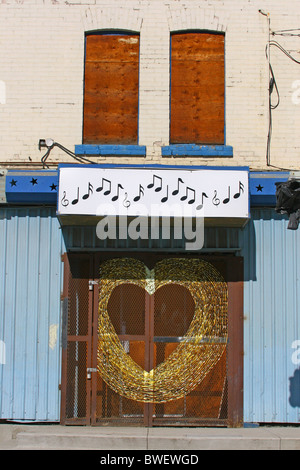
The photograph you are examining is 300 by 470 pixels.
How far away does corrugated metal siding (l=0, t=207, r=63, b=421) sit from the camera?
381 inches

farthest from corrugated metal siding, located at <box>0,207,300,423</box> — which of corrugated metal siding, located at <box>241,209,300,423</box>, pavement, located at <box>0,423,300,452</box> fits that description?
pavement, located at <box>0,423,300,452</box>

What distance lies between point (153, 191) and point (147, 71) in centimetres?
218

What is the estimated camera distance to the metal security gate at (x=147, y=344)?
381 inches

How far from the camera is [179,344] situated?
980cm

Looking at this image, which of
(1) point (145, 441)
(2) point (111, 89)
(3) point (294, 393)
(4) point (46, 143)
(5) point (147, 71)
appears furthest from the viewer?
(2) point (111, 89)

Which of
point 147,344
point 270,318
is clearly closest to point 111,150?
point 147,344

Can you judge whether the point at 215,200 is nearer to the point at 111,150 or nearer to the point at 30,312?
the point at 111,150

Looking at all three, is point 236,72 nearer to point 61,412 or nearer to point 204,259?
point 204,259

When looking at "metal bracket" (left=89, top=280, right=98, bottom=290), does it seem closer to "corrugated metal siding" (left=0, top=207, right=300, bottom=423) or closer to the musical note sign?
"corrugated metal siding" (left=0, top=207, right=300, bottom=423)

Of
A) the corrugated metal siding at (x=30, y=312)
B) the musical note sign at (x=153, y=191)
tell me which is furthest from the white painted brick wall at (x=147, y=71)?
the corrugated metal siding at (x=30, y=312)

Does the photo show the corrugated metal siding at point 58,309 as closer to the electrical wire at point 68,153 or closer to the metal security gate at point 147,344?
the metal security gate at point 147,344

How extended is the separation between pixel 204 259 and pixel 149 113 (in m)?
2.41

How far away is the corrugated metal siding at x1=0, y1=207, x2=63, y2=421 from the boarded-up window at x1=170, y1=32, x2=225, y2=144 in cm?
247
